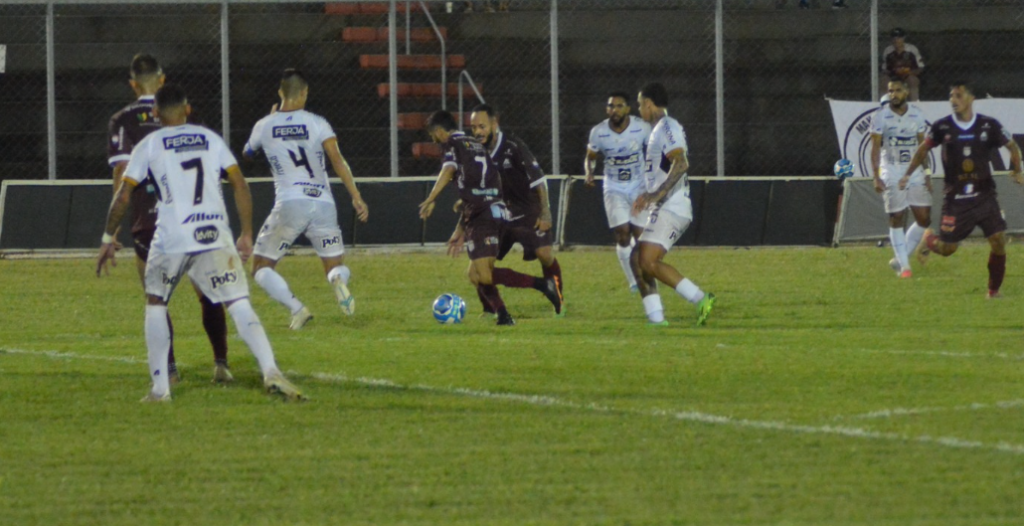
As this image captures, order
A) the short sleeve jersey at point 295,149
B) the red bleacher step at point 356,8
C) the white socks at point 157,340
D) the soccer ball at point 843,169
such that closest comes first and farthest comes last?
the white socks at point 157,340 → the short sleeve jersey at point 295,149 → the soccer ball at point 843,169 → the red bleacher step at point 356,8

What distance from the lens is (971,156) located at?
14.0 meters

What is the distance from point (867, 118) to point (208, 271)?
55.9 feet

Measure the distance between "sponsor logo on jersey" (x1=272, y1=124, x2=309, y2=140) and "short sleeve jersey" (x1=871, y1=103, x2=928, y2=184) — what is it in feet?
25.2

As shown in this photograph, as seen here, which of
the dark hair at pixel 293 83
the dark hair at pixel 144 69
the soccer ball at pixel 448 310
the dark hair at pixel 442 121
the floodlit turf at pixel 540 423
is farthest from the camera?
the dark hair at pixel 442 121

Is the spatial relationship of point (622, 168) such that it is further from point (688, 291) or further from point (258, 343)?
point (258, 343)

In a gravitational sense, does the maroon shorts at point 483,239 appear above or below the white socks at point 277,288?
above

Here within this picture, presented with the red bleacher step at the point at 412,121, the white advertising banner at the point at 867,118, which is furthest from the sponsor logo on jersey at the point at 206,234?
the white advertising banner at the point at 867,118

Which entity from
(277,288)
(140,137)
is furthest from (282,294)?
(140,137)

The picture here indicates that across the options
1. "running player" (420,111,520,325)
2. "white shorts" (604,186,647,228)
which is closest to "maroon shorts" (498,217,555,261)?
"running player" (420,111,520,325)

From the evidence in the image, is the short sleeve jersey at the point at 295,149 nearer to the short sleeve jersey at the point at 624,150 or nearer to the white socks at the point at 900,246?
the short sleeve jersey at the point at 624,150

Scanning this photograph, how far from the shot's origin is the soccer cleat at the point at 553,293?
12742mm

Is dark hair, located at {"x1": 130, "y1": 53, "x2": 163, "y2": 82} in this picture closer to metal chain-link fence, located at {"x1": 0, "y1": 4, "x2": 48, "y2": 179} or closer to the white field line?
the white field line

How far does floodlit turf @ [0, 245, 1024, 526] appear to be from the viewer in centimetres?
541

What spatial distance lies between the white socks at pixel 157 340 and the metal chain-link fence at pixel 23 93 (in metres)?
15.6
